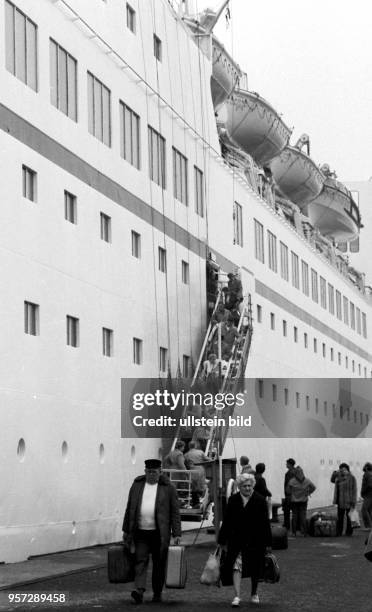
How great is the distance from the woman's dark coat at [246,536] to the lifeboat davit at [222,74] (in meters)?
26.7

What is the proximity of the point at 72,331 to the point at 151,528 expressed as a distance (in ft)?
31.3

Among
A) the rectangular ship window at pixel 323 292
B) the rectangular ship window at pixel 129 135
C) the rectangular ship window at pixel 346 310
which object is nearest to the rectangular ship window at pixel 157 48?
the rectangular ship window at pixel 129 135

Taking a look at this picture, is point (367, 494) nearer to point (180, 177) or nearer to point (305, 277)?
point (180, 177)

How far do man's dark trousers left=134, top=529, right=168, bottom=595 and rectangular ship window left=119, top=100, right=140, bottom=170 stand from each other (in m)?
14.1

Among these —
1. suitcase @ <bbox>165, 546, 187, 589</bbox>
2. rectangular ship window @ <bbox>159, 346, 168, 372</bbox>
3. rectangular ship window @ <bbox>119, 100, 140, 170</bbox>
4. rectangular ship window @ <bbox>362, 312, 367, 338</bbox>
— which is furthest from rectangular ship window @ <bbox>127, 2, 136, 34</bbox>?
rectangular ship window @ <bbox>362, 312, 367, 338</bbox>

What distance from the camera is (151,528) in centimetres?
1335

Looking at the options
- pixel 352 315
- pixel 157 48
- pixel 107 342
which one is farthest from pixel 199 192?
pixel 352 315

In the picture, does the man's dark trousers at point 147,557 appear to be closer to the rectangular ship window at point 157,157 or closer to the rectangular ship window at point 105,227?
the rectangular ship window at point 105,227

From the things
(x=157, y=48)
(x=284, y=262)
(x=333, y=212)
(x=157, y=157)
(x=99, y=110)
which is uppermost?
(x=333, y=212)

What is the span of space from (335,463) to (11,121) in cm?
3280

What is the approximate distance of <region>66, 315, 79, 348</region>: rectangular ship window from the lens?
22323 millimetres

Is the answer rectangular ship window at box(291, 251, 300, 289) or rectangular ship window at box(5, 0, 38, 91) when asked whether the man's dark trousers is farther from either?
rectangular ship window at box(291, 251, 300, 289)

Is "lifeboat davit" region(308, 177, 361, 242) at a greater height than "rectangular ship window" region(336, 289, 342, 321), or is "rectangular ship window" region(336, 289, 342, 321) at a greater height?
"lifeboat davit" region(308, 177, 361, 242)

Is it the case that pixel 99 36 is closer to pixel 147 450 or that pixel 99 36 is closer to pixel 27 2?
pixel 27 2
